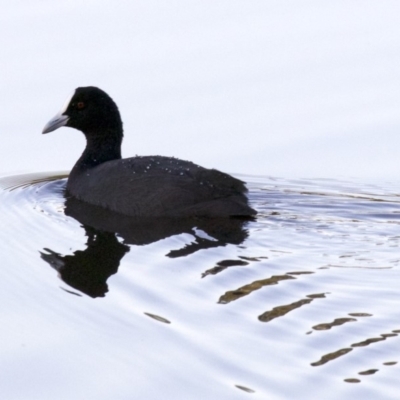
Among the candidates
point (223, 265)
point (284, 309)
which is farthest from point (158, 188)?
point (284, 309)

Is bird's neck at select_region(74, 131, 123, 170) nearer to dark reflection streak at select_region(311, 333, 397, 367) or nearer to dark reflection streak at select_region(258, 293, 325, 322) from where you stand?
dark reflection streak at select_region(258, 293, 325, 322)

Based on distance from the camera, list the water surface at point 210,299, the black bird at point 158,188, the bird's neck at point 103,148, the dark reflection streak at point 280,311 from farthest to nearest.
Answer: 1. the bird's neck at point 103,148
2. the black bird at point 158,188
3. the dark reflection streak at point 280,311
4. the water surface at point 210,299

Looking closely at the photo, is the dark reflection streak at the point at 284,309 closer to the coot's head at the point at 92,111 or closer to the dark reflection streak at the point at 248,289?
the dark reflection streak at the point at 248,289

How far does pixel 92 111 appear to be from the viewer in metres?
9.40

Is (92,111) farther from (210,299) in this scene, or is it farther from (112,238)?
(210,299)

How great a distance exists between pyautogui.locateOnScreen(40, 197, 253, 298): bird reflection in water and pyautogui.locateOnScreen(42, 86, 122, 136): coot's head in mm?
949

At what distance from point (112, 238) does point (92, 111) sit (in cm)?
196

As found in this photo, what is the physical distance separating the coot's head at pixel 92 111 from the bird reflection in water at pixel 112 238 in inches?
37.4

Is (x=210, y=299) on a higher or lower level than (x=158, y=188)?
lower

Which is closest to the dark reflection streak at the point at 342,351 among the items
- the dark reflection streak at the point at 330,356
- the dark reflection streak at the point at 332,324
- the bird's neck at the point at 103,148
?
the dark reflection streak at the point at 330,356

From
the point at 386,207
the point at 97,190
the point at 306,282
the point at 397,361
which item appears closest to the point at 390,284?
the point at 306,282

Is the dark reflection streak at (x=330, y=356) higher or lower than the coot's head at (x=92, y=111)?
lower

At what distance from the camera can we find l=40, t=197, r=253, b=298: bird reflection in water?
6.89m

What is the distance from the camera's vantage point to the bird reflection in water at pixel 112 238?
689cm
